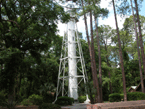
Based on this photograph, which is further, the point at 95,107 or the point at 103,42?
the point at 103,42

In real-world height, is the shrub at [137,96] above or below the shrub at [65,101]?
above

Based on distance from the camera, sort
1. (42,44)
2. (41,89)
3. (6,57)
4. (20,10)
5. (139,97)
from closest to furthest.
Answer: (6,57) → (20,10) → (42,44) → (139,97) → (41,89)

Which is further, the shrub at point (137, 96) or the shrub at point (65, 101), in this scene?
the shrub at point (65, 101)

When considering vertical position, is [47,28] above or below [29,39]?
above

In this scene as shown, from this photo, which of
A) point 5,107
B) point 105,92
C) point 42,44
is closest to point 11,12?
point 42,44

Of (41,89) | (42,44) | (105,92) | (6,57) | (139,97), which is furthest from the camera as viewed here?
(105,92)

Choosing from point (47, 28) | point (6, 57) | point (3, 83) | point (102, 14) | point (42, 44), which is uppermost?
point (102, 14)

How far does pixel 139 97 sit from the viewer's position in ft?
59.1

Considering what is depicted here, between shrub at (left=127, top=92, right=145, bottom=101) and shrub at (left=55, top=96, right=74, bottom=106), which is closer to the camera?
shrub at (left=127, top=92, right=145, bottom=101)

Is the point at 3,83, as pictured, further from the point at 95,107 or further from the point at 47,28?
the point at 95,107

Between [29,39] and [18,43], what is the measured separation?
3.86 ft

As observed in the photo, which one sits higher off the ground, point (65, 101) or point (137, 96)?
point (137, 96)

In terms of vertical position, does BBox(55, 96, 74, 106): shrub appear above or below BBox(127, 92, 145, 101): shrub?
below

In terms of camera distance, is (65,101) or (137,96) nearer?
(137,96)
